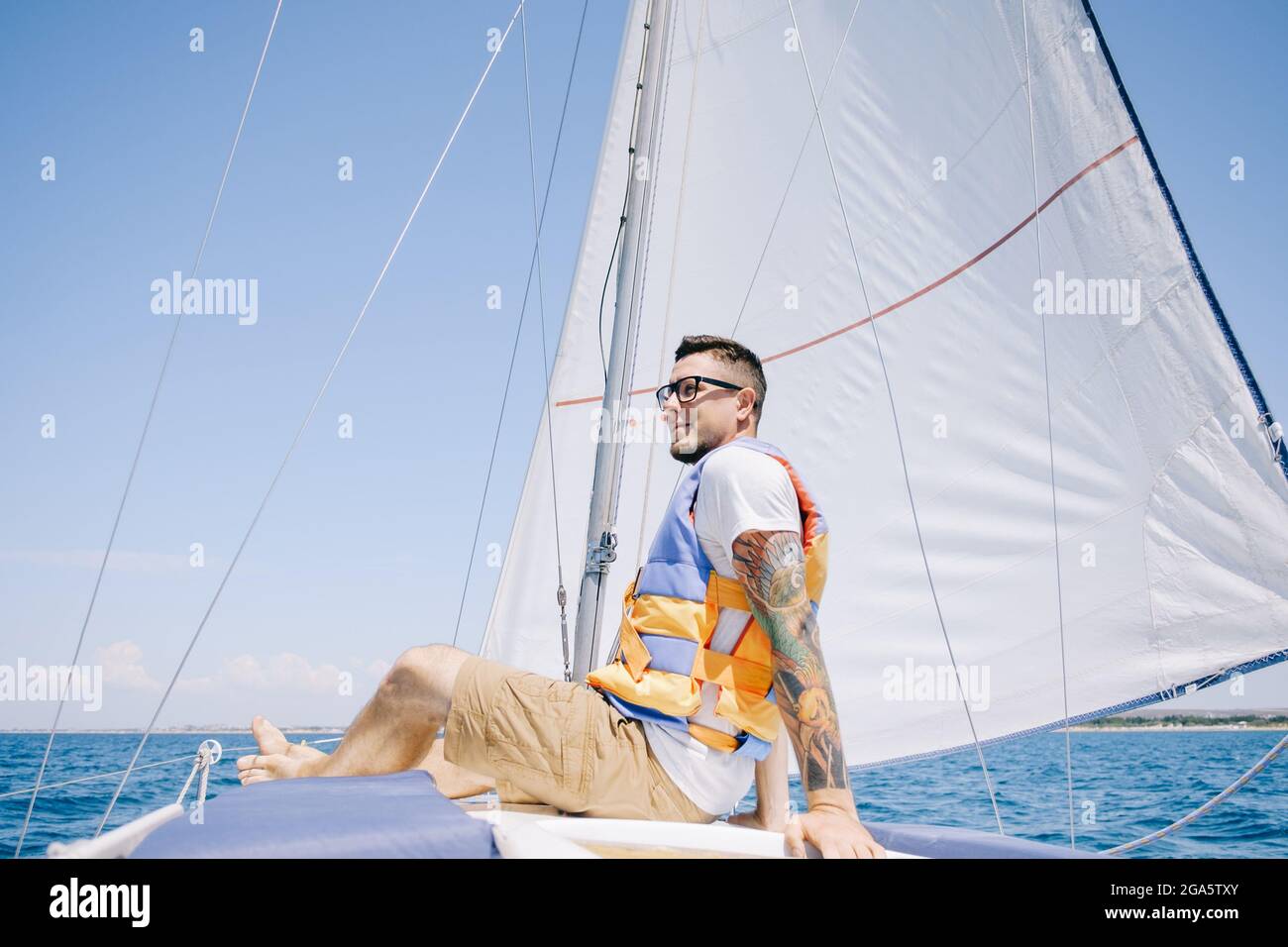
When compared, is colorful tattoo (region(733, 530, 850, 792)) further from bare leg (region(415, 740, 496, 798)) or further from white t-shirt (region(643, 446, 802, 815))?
bare leg (region(415, 740, 496, 798))

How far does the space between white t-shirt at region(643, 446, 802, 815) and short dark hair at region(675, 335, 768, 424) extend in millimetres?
389

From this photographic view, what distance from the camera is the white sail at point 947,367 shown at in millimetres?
2979

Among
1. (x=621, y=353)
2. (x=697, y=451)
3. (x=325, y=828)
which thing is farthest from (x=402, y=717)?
(x=621, y=353)

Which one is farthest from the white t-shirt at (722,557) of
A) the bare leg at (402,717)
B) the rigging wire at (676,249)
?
the rigging wire at (676,249)

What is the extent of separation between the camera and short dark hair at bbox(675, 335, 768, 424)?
2.07m

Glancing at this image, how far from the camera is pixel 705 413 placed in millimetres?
2021

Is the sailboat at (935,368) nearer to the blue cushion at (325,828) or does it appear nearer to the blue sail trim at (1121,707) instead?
the blue sail trim at (1121,707)

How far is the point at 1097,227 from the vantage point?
3209mm

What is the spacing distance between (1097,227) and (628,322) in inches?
64.3

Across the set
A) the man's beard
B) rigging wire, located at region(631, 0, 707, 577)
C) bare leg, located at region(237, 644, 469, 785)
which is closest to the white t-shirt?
the man's beard

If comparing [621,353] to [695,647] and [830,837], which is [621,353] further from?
[830,837]
